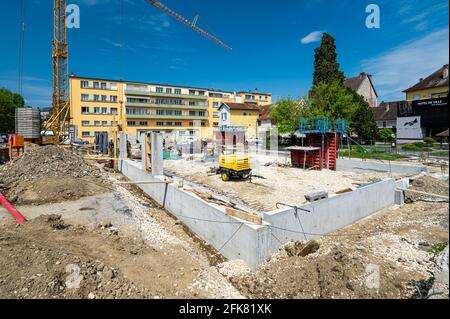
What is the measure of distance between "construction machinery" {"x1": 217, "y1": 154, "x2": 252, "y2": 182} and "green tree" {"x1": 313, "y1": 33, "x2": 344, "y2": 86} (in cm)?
2716

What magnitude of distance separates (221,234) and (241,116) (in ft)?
149

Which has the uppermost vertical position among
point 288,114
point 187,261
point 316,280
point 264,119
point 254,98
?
point 254,98

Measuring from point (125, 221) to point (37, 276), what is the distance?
15.7 ft

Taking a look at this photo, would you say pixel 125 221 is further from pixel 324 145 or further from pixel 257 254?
pixel 324 145

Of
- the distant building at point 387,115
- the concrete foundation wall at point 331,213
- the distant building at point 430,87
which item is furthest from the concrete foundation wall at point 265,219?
the distant building at point 387,115

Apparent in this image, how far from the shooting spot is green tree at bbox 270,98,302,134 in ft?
108

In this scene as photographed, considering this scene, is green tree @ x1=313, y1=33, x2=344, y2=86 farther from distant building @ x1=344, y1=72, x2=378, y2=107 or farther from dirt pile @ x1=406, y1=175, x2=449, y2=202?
dirt pile @ x1=406, y1=175, x2=449, y2=202

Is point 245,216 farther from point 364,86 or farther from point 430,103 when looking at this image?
point 364,86

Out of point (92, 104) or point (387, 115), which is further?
point (92, 104)

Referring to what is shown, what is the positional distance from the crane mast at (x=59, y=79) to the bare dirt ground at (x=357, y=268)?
3116 centimetres

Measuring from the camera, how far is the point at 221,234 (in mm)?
7523

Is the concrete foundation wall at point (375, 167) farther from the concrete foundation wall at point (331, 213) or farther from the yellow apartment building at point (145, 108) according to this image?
the yellow apartment building at point (145, 108)

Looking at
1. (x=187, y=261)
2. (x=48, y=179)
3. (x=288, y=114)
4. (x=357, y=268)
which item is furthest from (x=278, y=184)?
(x=288, y=114)

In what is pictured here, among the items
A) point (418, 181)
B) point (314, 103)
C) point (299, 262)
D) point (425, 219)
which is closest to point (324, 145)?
point (418, 181)
